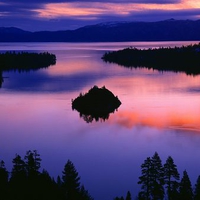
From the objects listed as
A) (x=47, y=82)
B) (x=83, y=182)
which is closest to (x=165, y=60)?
(x=47, y=82)

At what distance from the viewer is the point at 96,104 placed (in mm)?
36969

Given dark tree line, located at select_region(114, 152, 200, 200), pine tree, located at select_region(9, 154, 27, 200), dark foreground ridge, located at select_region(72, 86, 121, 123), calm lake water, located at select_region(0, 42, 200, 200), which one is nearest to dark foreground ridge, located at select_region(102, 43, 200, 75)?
calm lake water, located at select_region(0, 42, 200, 200)

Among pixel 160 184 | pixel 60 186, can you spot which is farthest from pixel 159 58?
pixel 60 186

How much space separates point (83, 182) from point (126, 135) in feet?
27.7

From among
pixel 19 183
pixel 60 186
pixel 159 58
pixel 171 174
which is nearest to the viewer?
pixel 19 183

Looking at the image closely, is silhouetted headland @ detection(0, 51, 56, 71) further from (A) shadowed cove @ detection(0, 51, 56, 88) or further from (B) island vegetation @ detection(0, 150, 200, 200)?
(B) island vegetation @ detection(0, 150, 200, 200)

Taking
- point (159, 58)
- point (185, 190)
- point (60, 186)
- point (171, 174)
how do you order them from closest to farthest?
point (185, 190), point (60, 186), point (171, 174), point (159, 58)

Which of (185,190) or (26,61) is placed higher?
(185,190)

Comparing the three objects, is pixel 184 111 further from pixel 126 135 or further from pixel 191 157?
pixel 191 157

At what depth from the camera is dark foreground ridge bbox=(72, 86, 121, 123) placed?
35.3m

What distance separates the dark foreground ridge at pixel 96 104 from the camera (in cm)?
3528

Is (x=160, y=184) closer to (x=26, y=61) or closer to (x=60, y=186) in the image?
(x=60, y=186)

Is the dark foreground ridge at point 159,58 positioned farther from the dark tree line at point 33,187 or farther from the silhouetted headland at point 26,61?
the dark tree line at point 33,187

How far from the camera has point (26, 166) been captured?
16188 millimetres
